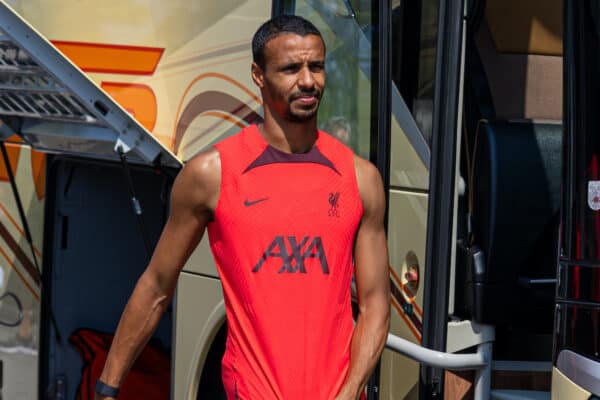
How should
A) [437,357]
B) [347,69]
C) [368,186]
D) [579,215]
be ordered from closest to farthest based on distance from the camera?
[579,215] → [368,186] → [437,357] → [347,69]

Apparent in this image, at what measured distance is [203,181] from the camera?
3.04 meters

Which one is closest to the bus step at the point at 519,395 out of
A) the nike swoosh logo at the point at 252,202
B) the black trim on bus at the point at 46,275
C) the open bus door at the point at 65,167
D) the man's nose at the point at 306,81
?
the nike swoosh logo at the point at 252,202

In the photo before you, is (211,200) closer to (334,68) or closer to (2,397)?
(334,68)

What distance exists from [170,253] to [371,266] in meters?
0.54

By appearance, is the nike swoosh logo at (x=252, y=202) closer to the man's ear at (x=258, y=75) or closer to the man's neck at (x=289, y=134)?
the man's neck at (x=289, y=134)

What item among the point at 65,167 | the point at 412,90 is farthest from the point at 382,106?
the point at 65,167

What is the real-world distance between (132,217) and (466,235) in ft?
8.99

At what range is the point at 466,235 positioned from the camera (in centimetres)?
395

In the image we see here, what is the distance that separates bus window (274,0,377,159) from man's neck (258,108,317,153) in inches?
35.4

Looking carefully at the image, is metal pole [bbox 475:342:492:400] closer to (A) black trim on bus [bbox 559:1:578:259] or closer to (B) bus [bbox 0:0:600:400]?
(B) bus [bbox 0:0:600:400]

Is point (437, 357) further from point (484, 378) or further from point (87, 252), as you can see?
point (87, 252)

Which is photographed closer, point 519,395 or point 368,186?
point 368,186

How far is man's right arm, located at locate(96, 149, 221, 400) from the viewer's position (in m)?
3.05

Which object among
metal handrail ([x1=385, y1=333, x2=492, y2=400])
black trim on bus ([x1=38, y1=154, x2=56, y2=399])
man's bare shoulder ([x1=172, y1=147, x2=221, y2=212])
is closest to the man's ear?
man's bare shoulder ([x1=172, y1=147, x2=221, y2=212])
